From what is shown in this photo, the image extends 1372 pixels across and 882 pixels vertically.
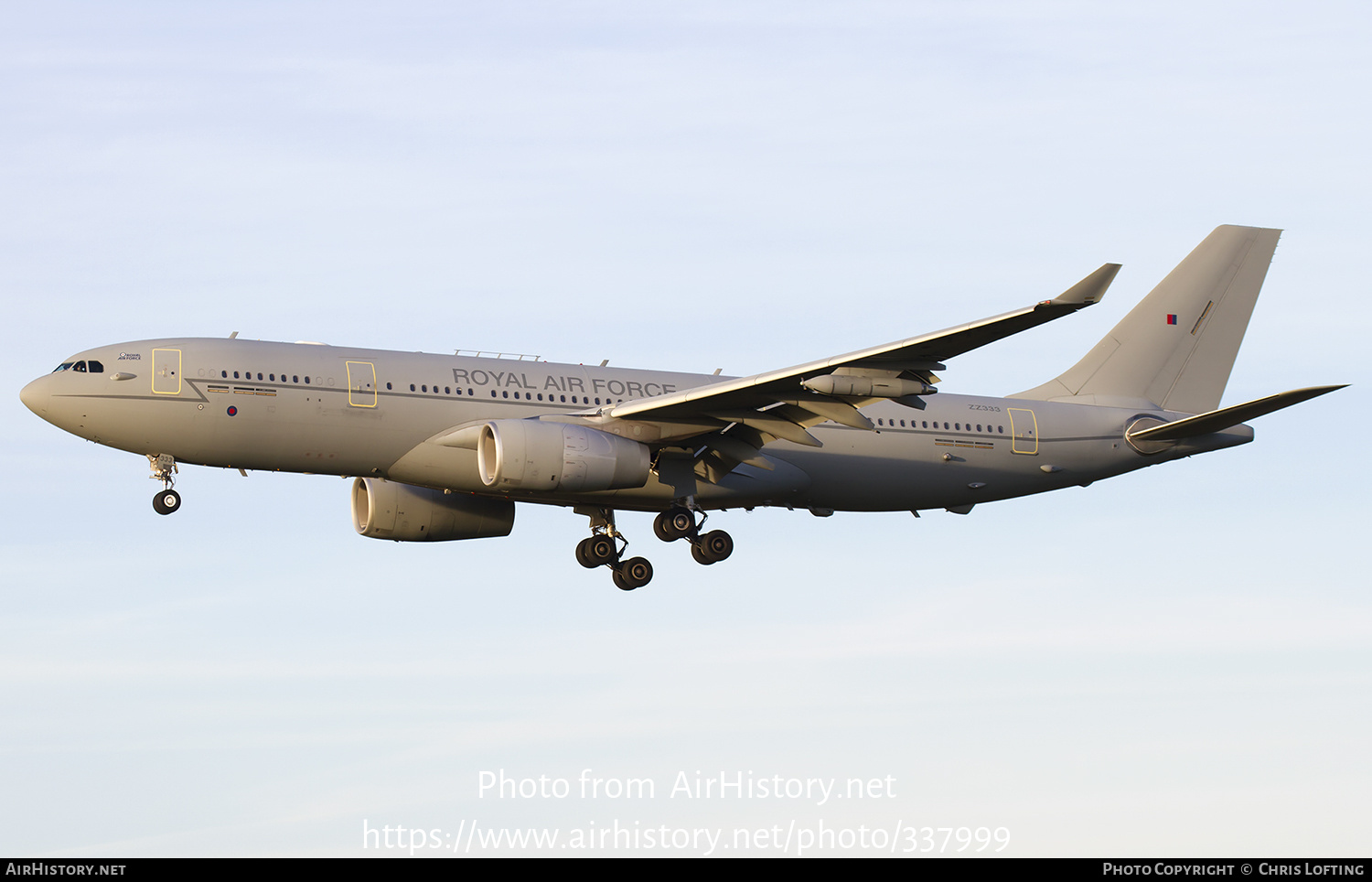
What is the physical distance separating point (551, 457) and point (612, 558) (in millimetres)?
6699

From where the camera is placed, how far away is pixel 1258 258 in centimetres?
4678

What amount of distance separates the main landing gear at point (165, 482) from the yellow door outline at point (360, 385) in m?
4.17

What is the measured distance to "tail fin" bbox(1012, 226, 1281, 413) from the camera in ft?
150

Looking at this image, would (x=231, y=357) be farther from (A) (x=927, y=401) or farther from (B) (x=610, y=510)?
(A) (x=927, y=401)

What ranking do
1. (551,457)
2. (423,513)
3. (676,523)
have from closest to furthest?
1. (551,457)
2. (676,523)
3. (423,513)

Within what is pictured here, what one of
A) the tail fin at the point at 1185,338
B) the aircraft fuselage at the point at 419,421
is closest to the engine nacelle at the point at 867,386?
the aircraft fuselage at the point at 419,421

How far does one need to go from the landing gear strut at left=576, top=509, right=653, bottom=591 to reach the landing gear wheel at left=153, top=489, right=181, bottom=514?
996 centimetres

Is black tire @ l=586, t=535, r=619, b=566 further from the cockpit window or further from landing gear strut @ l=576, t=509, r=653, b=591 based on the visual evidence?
the cockpit window

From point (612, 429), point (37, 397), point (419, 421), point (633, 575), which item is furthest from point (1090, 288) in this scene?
point (37, 397)

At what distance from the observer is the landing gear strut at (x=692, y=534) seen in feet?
130

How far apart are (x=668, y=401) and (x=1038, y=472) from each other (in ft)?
38.9

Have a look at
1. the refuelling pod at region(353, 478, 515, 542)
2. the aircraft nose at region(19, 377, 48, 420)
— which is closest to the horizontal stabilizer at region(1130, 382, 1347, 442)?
the refuelling pod at region(353, 478, 515, 542)

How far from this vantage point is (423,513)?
4206 centimetres

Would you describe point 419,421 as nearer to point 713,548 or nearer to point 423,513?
point 423,513
